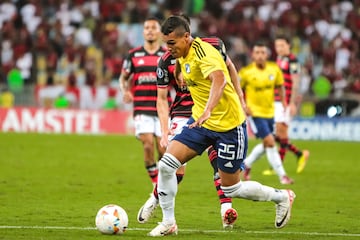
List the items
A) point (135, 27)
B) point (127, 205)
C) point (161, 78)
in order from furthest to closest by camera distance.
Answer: point (135, 27) < point (127, 205) < point (161, 78)

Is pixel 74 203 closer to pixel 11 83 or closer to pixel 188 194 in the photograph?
pixel 188 194

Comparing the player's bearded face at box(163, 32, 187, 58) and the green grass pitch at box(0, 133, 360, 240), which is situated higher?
the player's bearded face at box(163, 32, 187, 58)

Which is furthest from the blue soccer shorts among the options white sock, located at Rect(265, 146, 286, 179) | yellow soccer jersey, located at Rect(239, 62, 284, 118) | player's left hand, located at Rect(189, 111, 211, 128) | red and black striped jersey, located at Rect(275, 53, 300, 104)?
red and black striped jersey, located at Rect(275, 53, 300, 104)

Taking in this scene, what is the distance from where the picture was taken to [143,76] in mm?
14242

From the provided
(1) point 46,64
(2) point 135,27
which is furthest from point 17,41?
(2) point 135,27

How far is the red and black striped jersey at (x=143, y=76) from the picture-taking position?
14203 mm

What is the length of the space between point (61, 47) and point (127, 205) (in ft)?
66.2

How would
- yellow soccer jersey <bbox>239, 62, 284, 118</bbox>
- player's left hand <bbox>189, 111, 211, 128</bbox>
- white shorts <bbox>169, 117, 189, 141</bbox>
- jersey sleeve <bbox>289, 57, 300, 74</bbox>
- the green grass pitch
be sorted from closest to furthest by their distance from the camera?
player's left hand <bbox>189, 111, 211, 128</bbox>, the green grass pitch, white shorts <bbox>169, 117, 189, 141</bbox>, yellow soccer jersey <bbox>239, 62, 284, 118</bbox>, jersey sleeve <bbox>289, 57, 300, 74</bbox>

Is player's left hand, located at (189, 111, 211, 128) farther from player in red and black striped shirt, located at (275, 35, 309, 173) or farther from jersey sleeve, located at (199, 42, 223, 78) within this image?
player in red and black striped shirt, located at (275, 35, 309, 173)

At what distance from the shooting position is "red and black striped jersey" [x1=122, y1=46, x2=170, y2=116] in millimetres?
14203

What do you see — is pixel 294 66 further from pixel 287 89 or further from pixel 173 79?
pixel 173 79

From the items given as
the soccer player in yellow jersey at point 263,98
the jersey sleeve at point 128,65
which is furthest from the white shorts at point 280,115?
the jersey sleeve at point 128,65

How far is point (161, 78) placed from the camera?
10484 millimetres

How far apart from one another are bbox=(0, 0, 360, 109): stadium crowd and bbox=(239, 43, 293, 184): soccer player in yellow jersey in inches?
496
